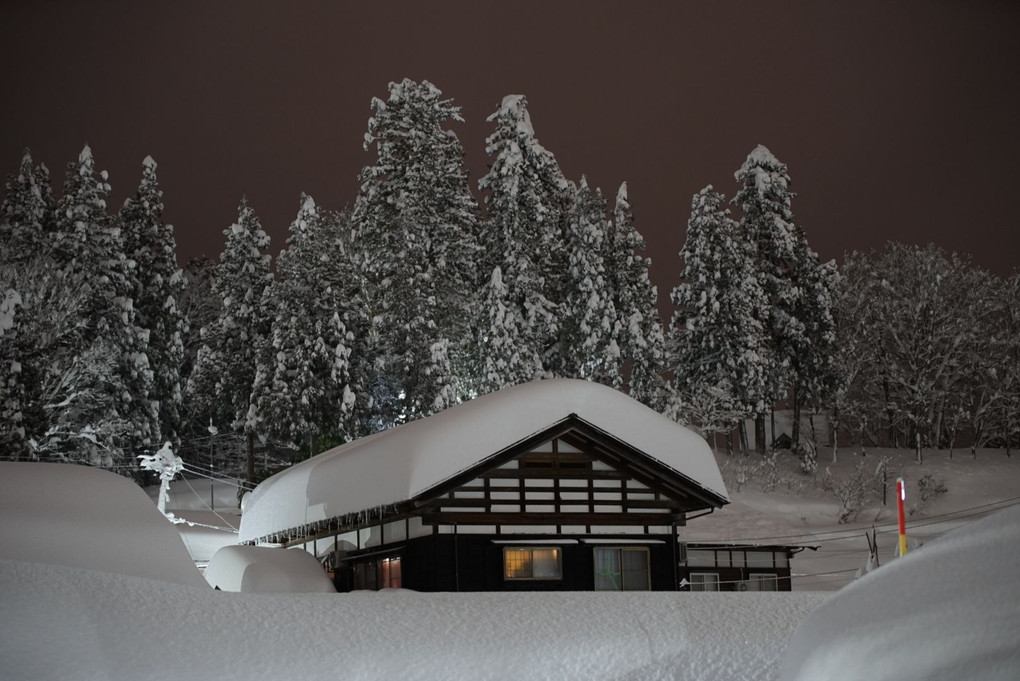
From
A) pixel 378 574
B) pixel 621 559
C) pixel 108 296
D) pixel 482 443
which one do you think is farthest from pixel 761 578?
pixel 108 296

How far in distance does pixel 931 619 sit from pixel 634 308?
46.4 meters

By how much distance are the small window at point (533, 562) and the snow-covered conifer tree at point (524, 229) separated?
2256 centimetres

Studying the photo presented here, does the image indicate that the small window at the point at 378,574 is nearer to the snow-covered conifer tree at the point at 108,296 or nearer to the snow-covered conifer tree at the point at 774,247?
the snow-covered conifer tree at the point at 108,296

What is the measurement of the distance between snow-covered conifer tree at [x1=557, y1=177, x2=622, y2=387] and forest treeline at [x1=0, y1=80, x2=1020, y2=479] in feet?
0.35

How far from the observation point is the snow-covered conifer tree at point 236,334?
52656 mm

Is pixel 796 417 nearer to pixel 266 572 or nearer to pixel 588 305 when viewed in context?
pixel 588 305

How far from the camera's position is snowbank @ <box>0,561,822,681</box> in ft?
22.6

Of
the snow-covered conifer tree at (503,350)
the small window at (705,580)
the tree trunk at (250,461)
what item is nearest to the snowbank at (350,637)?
the small window at (705,580)

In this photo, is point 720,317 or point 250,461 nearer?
point 250,461

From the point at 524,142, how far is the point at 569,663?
A: 4251 cm

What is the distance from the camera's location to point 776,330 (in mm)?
56125

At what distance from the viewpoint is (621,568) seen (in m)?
23.1

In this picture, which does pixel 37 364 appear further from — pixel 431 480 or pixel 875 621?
pixel 875 621

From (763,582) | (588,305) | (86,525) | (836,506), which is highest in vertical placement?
(588,305)
